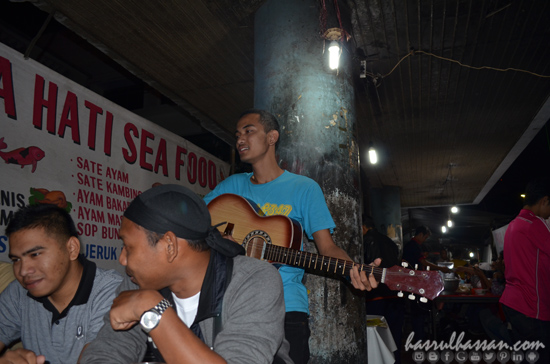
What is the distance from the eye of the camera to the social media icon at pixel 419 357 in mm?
6555

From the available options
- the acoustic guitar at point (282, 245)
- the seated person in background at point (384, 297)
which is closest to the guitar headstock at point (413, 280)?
the acoustic guitar at point (282, 245)

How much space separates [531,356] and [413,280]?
2.56 metres

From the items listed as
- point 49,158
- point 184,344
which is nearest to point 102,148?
point 49,158

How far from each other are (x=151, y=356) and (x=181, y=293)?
0.32 metres

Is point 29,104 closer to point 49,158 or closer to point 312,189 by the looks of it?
point 49,158

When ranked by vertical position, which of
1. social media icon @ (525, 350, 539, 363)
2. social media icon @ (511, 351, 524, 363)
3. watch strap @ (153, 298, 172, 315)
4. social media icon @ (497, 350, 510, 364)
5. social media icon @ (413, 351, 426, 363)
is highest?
watch strap @ (153, 298, 172, 315)

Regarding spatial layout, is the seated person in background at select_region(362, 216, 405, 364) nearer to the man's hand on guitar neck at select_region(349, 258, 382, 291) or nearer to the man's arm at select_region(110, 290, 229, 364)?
the man's hand on guitar neck at select_region(349, 258, 382, 291)

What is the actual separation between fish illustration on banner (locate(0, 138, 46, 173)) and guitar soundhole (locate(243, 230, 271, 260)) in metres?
2.33

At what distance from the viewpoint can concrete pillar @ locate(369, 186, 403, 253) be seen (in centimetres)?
1613

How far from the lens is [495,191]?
2058 centimetres

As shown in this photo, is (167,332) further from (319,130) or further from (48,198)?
(48,198)

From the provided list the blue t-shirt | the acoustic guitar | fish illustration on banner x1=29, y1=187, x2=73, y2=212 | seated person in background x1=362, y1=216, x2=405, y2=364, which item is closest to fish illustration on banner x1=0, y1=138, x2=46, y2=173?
fish illustration on banner x1=29, y1=187, x2=73, y2=212

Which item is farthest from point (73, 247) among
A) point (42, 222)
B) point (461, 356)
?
point (461, 356)

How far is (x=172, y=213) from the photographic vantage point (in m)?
1.56
